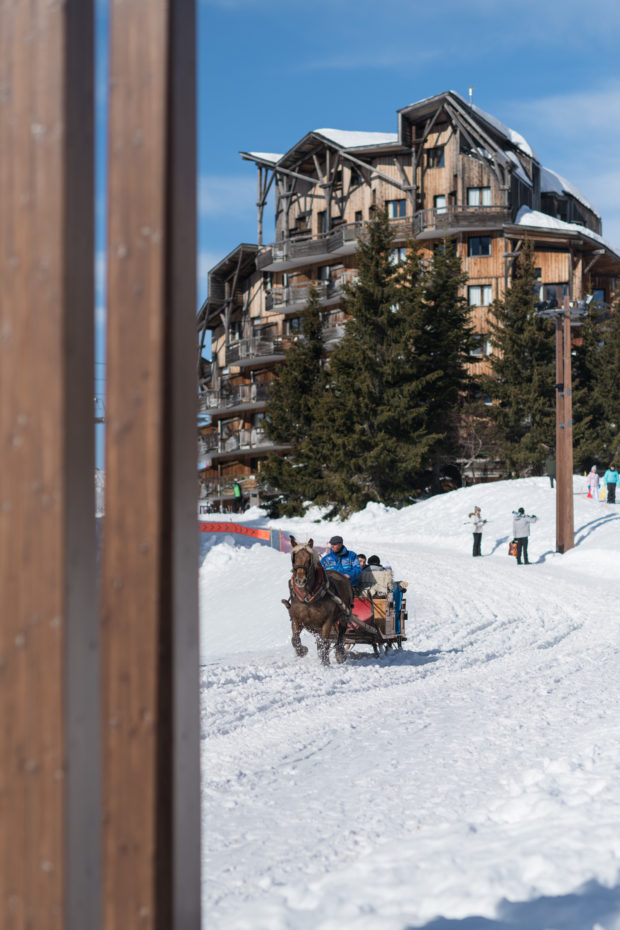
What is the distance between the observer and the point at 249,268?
205 ft

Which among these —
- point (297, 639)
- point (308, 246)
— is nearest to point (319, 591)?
point (297, 639)

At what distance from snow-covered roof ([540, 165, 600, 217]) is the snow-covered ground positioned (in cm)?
4495

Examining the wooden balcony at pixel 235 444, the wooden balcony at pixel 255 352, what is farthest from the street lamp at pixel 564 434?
the wooden balcony at pixel 255 352

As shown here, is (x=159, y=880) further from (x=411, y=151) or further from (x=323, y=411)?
(x=411, y=151)

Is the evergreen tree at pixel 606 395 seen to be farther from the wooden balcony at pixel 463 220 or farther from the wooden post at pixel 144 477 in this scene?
the wooden post at pixel 144 477

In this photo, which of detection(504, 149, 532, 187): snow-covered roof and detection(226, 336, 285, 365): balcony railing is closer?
detection(504, 149, 532, 187): snow-covered roof

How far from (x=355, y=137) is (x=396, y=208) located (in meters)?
4.91

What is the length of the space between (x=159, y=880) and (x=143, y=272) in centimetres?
163

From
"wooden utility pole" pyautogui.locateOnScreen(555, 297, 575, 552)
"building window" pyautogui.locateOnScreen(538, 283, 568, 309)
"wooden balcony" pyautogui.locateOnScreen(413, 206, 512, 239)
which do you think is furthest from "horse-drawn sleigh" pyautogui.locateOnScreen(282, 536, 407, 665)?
"building window" pyautogui.locateOnScreen(538, 283, 568, 309)

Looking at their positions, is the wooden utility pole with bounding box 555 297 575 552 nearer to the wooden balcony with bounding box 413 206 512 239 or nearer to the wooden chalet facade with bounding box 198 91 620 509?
the wooden chalet facade with bounding box 198 91 620 509

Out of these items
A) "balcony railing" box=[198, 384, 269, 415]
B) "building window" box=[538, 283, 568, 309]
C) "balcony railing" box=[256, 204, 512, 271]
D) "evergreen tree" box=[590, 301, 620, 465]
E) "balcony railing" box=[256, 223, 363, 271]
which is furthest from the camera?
"balcony railing" box=[198, 384, 269, 415]

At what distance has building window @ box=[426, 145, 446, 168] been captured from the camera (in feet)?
170

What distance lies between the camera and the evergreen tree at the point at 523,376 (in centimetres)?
4588

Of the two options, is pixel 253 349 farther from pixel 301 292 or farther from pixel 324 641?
pixel 324 641
